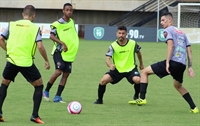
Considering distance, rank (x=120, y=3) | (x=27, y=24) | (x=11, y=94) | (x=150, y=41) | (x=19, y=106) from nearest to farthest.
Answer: (x=27, y=24) → (x=19, y=106) → (x=11, y=94) → (x=150, y=41) → (x=120, y=3)

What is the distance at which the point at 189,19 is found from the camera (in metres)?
34.2

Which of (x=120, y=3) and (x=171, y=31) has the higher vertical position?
(x=120, y=3)

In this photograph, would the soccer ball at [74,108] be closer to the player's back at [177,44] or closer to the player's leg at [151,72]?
the player's leg at [151,72]

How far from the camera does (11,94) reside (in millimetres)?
11250

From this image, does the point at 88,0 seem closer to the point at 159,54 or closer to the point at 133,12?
the point at 133,12

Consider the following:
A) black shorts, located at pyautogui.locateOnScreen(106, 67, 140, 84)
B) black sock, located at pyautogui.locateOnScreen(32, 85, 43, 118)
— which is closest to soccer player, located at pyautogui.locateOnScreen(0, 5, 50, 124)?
black sock, located at pyautogui.locateOnScreen(32, 85, 43, 118)

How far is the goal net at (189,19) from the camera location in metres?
32.9

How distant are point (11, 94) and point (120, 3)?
34.0 metres

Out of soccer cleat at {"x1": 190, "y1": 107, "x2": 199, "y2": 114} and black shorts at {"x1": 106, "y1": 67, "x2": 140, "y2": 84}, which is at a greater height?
black shorts at {"x1": 106, "y1": 67, "x2": 140, "y2": 84}

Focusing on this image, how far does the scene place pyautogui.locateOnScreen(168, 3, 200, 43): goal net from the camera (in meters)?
32.9

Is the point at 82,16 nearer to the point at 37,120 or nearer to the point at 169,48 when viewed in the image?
the point at 169,48

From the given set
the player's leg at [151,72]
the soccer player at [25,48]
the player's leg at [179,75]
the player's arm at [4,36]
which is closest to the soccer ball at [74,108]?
the soccer player at [25,48]

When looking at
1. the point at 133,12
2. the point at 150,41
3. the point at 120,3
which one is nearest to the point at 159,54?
the point at 150,41

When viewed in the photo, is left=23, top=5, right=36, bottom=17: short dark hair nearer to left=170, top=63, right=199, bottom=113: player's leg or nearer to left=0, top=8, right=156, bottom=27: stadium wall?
left=170, top=63, right=199, bottom=113: player's leg
